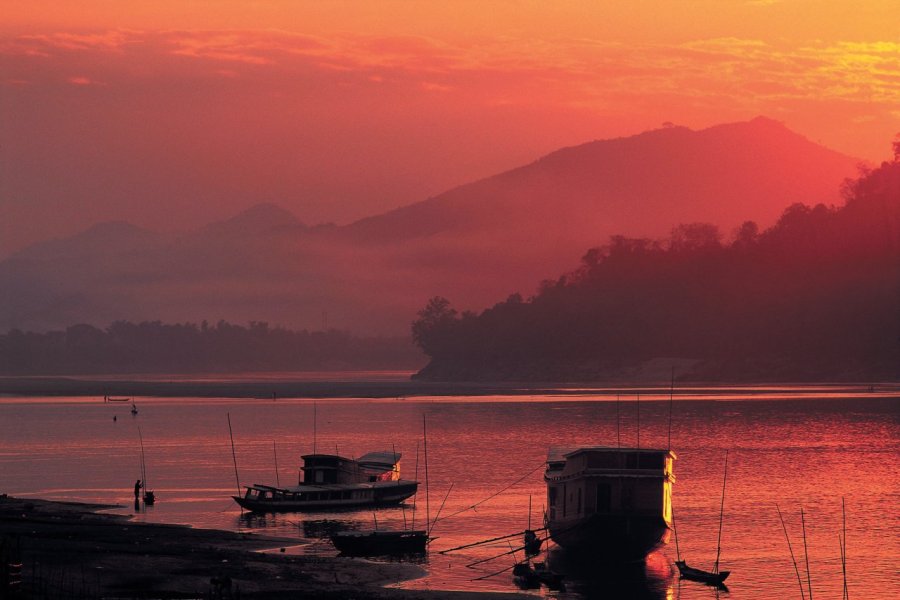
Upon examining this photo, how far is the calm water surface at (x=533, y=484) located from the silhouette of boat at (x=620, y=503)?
1602 mm

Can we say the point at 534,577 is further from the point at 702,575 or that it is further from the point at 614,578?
the point at 702,575

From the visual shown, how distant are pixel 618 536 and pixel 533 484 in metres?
42.4

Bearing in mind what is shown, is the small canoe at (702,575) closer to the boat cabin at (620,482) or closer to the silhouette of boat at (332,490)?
the boat cabin at (620,482)

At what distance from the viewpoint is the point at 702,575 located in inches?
2712

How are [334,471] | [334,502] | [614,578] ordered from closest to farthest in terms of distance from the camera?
[614,578] < [334,502] < [334,471]

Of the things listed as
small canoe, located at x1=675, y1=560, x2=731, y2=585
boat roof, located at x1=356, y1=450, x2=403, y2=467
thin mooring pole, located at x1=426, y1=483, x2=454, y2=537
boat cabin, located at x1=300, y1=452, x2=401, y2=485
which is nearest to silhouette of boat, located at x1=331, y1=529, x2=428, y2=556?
thin mooring pole, located at x1=426, y1=483, x2=454, y2=537

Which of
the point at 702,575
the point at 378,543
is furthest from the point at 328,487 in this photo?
the point at 702,575

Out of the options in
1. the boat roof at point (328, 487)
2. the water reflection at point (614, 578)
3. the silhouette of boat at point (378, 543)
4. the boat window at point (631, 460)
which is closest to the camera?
the water reflection at point (614, 578)

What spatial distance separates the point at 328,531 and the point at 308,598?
28101mm

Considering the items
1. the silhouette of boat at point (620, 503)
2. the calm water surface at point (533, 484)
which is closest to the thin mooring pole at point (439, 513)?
the calm water surface at point (533, 484)

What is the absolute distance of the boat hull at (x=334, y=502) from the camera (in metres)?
94.5

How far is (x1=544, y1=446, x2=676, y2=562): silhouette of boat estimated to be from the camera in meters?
72.2

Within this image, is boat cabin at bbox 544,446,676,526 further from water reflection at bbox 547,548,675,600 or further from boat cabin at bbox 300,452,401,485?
boat cabin at bbox 300,452,401,485

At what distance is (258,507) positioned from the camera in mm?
94438
